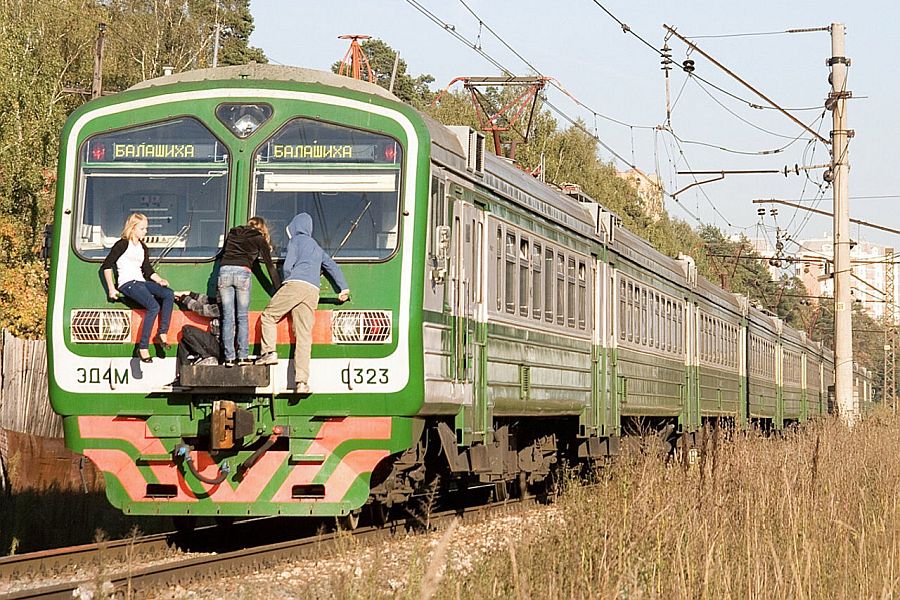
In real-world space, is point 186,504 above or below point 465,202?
below

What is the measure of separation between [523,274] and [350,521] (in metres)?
3.46

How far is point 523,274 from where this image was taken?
44.0 ft

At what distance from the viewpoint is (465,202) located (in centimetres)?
1149

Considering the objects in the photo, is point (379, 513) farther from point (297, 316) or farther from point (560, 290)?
point (560, 290)

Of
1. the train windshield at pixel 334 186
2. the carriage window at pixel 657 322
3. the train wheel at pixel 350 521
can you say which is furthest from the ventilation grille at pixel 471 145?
the carriage window at pixel 657 322

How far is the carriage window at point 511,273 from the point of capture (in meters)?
12.9

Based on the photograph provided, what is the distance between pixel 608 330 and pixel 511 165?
13.3ft

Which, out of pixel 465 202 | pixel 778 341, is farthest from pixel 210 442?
pixel 778 341

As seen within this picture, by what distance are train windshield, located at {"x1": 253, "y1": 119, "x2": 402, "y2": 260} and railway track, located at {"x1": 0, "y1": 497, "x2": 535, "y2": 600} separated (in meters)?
2.09

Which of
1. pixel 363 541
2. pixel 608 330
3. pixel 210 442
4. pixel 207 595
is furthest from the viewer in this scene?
pixel 608 330

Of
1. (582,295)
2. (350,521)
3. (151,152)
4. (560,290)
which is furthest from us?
(582,295)

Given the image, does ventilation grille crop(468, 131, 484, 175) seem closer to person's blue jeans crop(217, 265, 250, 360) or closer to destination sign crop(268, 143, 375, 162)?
destination sign crop(268, 143, 375, 162)

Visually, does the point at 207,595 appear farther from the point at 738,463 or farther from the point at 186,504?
the point at 738,463

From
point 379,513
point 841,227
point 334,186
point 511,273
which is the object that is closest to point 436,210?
point 334,186
